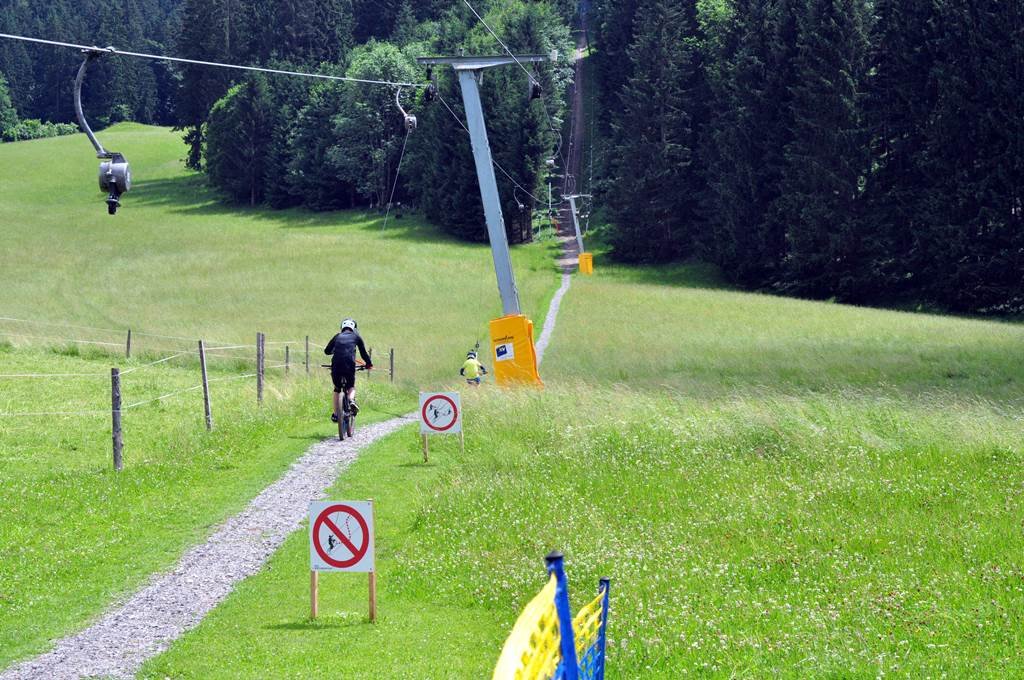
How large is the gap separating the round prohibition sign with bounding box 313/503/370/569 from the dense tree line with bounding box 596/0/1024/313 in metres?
52.2

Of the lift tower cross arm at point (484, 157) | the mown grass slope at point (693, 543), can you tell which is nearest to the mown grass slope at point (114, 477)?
the mown grass slope at point (693, 543)

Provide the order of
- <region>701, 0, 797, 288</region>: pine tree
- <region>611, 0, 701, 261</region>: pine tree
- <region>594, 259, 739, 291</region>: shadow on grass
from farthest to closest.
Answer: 1. <region>611, 0, 701, 261</region>: pine tree
2. <region>594, 259, 739, 291</region>: shadow on grass
3. <region>701, 0, 797, 288</region>: pine tree

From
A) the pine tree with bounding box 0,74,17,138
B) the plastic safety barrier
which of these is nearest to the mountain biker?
the plastic safety barrier

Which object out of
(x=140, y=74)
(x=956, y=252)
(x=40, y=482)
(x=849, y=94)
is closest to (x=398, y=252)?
(x=849, y=94)

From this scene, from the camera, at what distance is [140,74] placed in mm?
166500

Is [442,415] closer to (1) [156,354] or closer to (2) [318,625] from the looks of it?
(2) [318,625]

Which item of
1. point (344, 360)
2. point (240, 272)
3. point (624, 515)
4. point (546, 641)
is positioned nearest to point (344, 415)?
point (344, 360)

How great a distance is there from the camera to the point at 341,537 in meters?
10.6

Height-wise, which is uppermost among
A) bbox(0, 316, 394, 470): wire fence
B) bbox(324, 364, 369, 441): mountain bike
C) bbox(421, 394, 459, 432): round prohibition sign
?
bbox(421, 394, 459, 432): round prohibition sign

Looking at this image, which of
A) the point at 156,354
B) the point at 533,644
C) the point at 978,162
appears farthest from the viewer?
the point at 978,162

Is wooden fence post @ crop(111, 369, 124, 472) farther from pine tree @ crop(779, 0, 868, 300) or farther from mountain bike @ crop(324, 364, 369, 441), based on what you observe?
pine tree @ crop(779, 0, 868, 300)

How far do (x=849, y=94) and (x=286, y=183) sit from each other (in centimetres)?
5958

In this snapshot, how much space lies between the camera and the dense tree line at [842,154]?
2239 inches

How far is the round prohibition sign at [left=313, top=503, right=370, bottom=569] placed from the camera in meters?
10.5
